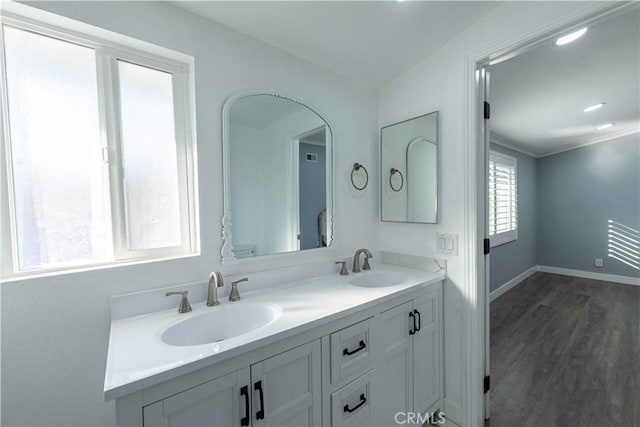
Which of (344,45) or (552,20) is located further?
(344,45)

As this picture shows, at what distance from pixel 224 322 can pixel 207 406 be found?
0.42 m

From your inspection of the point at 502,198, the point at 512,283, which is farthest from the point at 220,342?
the point at 512,283

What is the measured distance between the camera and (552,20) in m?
1.32

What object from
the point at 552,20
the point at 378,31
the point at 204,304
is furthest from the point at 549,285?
the point at 204,304

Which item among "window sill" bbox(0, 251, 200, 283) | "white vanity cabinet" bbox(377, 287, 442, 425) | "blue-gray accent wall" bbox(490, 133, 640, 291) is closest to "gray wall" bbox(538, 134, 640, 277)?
"blue-gray accent wall" bbox(490, 133, 640, 291)

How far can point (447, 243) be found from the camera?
176cm

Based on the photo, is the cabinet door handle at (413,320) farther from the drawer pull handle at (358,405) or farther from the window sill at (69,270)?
the window sill at (69,270)

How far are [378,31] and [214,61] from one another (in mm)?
941

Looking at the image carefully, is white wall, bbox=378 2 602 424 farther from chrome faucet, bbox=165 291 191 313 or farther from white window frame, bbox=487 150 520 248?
white window frame, bbox=487 150 520 248

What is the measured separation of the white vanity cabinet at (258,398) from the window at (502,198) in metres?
3.32

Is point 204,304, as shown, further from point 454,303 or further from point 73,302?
point 454,303

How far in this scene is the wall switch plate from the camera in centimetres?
172

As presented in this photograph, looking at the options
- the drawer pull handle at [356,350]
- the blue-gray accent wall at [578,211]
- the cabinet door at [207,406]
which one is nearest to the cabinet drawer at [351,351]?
the drawer pull handle at [356,350]

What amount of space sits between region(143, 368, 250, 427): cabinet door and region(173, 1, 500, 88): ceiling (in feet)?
5.27
